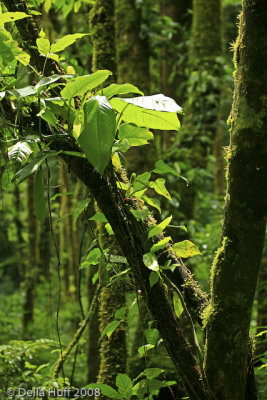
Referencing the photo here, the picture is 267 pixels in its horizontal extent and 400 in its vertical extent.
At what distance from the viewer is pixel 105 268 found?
1.63 m

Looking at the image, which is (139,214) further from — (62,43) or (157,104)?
(62,43)

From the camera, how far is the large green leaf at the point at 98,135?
1194 millimetres

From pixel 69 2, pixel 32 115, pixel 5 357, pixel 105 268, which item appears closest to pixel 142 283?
pixel 105 268

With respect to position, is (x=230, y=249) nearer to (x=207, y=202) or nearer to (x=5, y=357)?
(x=5, y=357)

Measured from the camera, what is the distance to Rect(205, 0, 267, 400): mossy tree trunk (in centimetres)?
138

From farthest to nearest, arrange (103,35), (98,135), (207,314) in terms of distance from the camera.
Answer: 1. (103,35)
2. (207,314)
3. (98,135)

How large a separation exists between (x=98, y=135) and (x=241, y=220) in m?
0.58

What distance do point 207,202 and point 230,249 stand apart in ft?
17.5

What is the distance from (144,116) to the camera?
1382 millimetres

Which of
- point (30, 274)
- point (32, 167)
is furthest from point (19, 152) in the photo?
point (30, 274)

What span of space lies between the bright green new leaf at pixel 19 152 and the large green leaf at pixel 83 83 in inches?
7.7

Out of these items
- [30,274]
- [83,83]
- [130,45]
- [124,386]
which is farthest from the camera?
[30,274]

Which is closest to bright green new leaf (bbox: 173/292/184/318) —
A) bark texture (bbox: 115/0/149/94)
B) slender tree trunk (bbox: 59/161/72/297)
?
slender tree trunk (bbox: 59/161/72/297)

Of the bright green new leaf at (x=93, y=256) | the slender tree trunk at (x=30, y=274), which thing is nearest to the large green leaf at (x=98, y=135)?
the bright green new leaf at (x=93, y=256)
